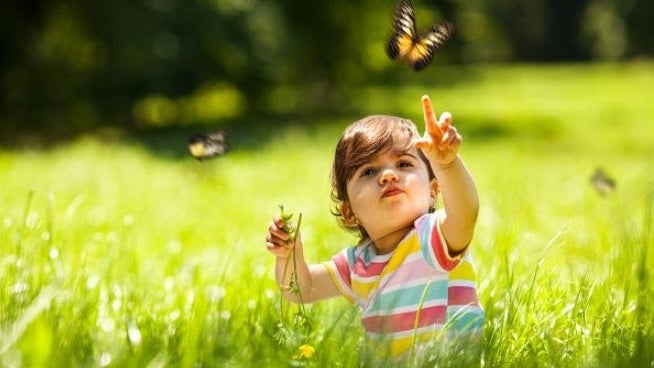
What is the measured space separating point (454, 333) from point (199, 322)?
63 centimetres

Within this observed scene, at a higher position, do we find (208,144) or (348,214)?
(208,144)

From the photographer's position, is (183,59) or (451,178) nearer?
(451,178)

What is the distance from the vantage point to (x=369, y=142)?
264 cm

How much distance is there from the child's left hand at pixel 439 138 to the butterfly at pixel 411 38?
0.74 feet

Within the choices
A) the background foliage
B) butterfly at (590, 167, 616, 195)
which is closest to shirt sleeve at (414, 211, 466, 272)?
butterfly at (590, 167, 616, 195)

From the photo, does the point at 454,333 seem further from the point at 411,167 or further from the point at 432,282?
the point at 411,167

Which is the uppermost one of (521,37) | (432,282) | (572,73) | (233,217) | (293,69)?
(521,37)

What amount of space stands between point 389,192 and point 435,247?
0.71 feet

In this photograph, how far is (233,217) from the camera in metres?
6.61

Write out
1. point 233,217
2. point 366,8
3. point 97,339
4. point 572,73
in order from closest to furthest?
point 97,339
point 233,217
point 366,8
point 572,73

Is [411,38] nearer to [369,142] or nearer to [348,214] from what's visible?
[369,142]

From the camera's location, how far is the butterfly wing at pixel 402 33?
253 cm

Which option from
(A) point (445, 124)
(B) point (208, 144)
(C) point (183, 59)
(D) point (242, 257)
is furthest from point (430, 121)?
(C) point (183, 59)

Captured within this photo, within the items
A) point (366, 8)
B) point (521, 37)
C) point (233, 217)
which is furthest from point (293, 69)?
point (521, 37)
